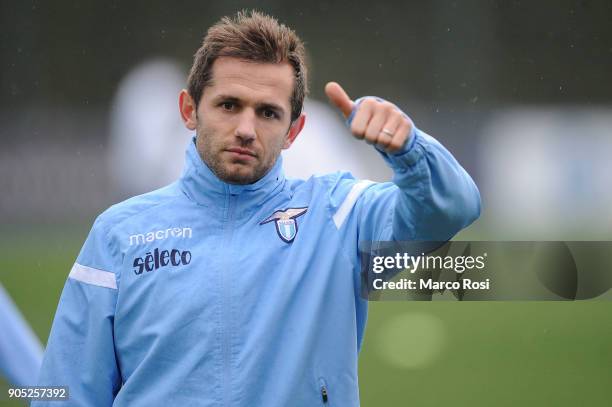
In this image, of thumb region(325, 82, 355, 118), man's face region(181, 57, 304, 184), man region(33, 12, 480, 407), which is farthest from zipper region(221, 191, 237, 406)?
thumb region(325, 82, 355, 118)

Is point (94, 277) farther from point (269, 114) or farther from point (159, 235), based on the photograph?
point (269, 114)

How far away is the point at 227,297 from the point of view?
141cm

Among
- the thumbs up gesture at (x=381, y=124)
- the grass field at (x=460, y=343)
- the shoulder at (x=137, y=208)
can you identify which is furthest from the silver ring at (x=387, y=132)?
the grass field at (x=460, y=343)

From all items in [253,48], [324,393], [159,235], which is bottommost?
[324,393]

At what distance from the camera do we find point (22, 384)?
2307mm

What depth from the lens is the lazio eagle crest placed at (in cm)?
146

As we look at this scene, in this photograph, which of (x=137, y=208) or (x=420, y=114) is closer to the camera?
(x=137, y=208)

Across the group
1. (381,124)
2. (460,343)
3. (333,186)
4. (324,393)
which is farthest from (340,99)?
(460,343)

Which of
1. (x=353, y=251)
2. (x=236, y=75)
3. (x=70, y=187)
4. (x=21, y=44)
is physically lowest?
(x=353, y=251)

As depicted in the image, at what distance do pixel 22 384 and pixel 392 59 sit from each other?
4780mm

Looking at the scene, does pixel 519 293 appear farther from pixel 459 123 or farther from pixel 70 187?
pixel 70 187

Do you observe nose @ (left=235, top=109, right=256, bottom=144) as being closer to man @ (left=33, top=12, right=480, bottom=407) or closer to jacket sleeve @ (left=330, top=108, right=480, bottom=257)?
man @ (left=33, top=12, right=480, bottom=407)

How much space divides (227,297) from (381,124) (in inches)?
17.2

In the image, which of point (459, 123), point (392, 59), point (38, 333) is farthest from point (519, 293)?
point (38, 333)
